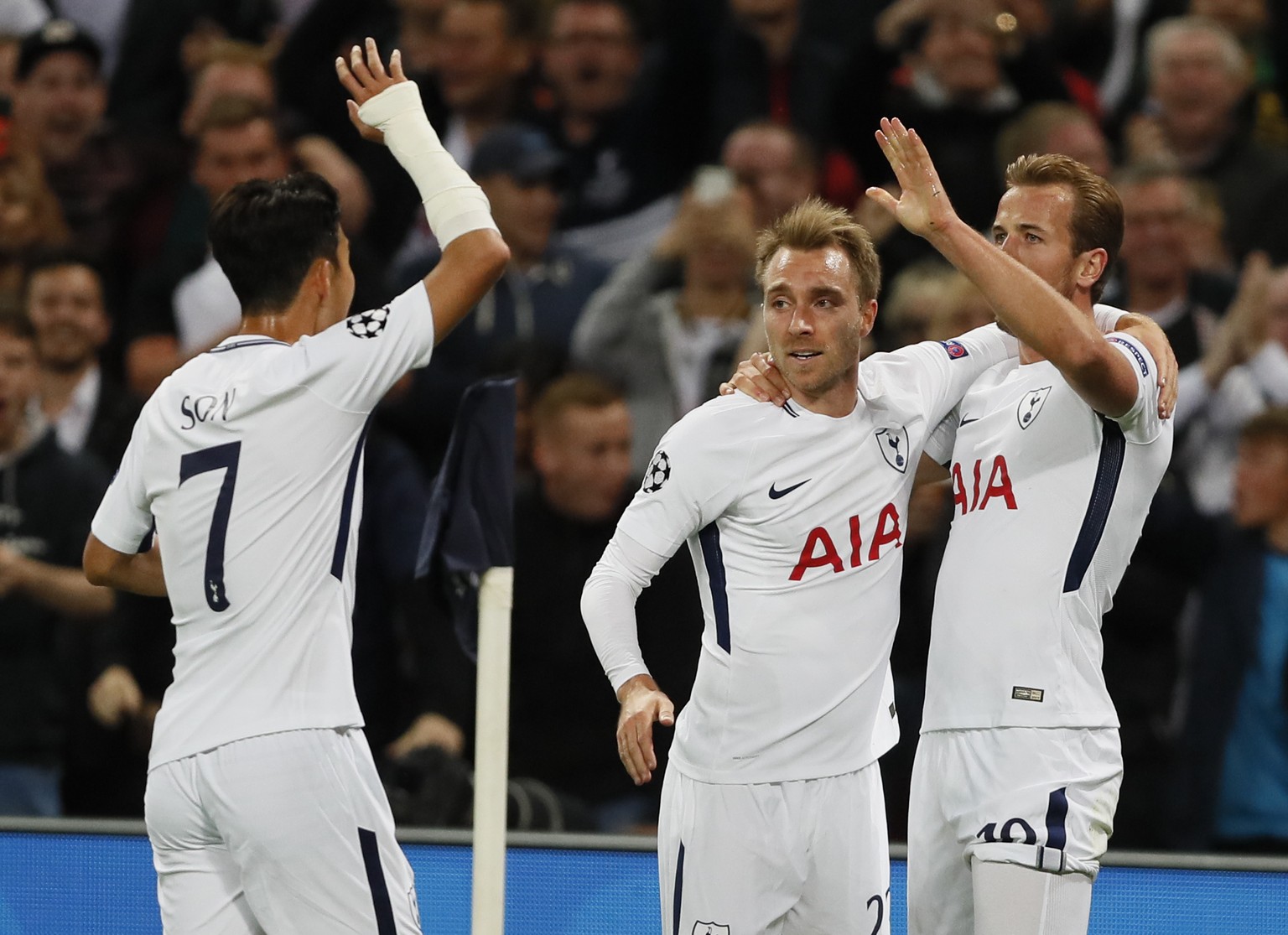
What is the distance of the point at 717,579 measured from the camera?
14.1 ft

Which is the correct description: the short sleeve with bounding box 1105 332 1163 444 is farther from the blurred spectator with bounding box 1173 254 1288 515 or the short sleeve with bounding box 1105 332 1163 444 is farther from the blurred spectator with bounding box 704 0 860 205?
the blurred spectator with bounding box 704 0 860 205

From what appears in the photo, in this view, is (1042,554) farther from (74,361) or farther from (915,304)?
(74,361)

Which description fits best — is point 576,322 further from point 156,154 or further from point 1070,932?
point 1070,932

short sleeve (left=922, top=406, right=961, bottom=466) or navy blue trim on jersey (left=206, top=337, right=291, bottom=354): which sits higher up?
navy blue trim on jersey (left=206, top=337, right=291, bottom=354)

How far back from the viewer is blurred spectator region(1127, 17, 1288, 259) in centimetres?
743

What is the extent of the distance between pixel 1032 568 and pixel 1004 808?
0.57m

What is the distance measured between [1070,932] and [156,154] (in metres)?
5.93

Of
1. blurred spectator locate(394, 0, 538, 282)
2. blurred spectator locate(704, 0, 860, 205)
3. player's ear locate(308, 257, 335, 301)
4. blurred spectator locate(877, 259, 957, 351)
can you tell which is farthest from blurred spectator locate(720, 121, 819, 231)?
player's ear locate(308, 257, 335, 301)

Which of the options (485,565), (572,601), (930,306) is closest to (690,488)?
(485,565)

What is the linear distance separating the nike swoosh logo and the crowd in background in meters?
2.07

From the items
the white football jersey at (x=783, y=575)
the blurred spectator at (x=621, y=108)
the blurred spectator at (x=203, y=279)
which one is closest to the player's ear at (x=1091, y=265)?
the white football jersey at (x=783, y=575)

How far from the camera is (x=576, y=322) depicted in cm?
742

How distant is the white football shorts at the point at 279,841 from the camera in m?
3.87

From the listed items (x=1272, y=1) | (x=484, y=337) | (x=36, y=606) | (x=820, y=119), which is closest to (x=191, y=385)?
(x=36, y=606)
